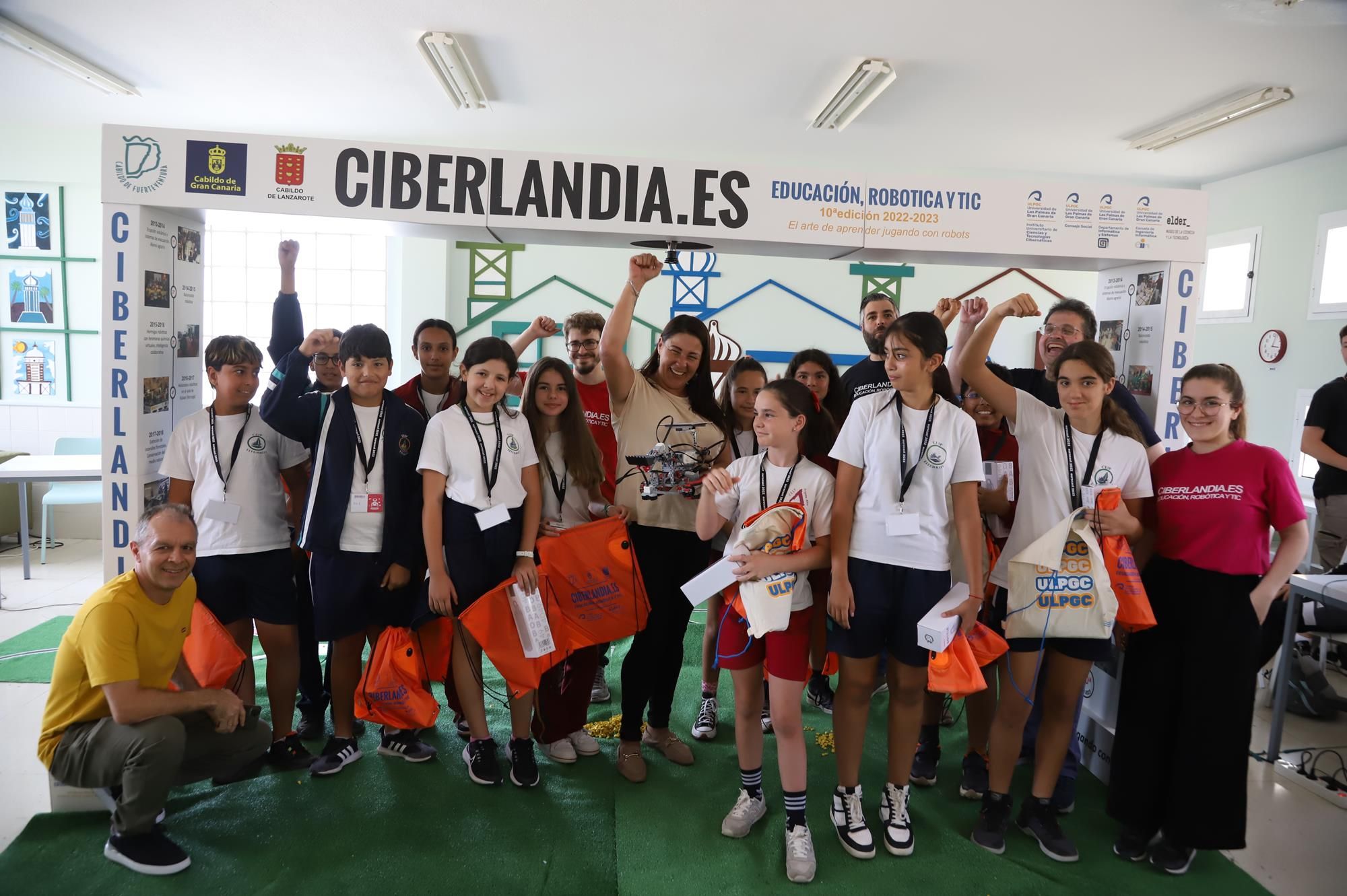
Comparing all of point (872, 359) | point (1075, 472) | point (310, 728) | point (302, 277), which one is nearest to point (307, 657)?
point (310, 728)

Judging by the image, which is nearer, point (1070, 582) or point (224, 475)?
point (1070, 582)

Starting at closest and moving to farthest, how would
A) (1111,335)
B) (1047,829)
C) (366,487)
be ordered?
(1047,829) < (366,487) < (1111,335)

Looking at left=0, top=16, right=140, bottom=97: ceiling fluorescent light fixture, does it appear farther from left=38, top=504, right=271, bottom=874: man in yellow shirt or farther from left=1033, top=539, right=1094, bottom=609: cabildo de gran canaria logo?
left=1033, top=539, right=1094, bottom=609: cabildo de gran canaria logo

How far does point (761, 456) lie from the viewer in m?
2.34

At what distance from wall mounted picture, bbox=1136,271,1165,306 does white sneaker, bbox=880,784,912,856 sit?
86.4 inches

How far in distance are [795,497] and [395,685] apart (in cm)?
151

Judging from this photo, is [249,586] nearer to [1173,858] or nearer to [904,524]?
[904,524]

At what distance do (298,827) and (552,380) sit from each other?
5.37ft

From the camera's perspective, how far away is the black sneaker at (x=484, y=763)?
8.65 feet

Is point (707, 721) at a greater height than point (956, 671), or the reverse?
point (956, 671)

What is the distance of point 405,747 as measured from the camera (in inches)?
112

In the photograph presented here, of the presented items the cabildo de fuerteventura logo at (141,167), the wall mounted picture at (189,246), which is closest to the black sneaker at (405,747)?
the wall mounted picture at (189,246)

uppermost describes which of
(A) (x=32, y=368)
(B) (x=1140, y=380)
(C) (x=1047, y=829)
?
(B) (x=1140, y=380)

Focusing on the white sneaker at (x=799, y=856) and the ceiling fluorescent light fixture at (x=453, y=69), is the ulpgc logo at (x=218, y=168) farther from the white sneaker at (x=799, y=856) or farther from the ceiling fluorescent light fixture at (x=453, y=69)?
→ the white sneaker at (x=799, y=856)
